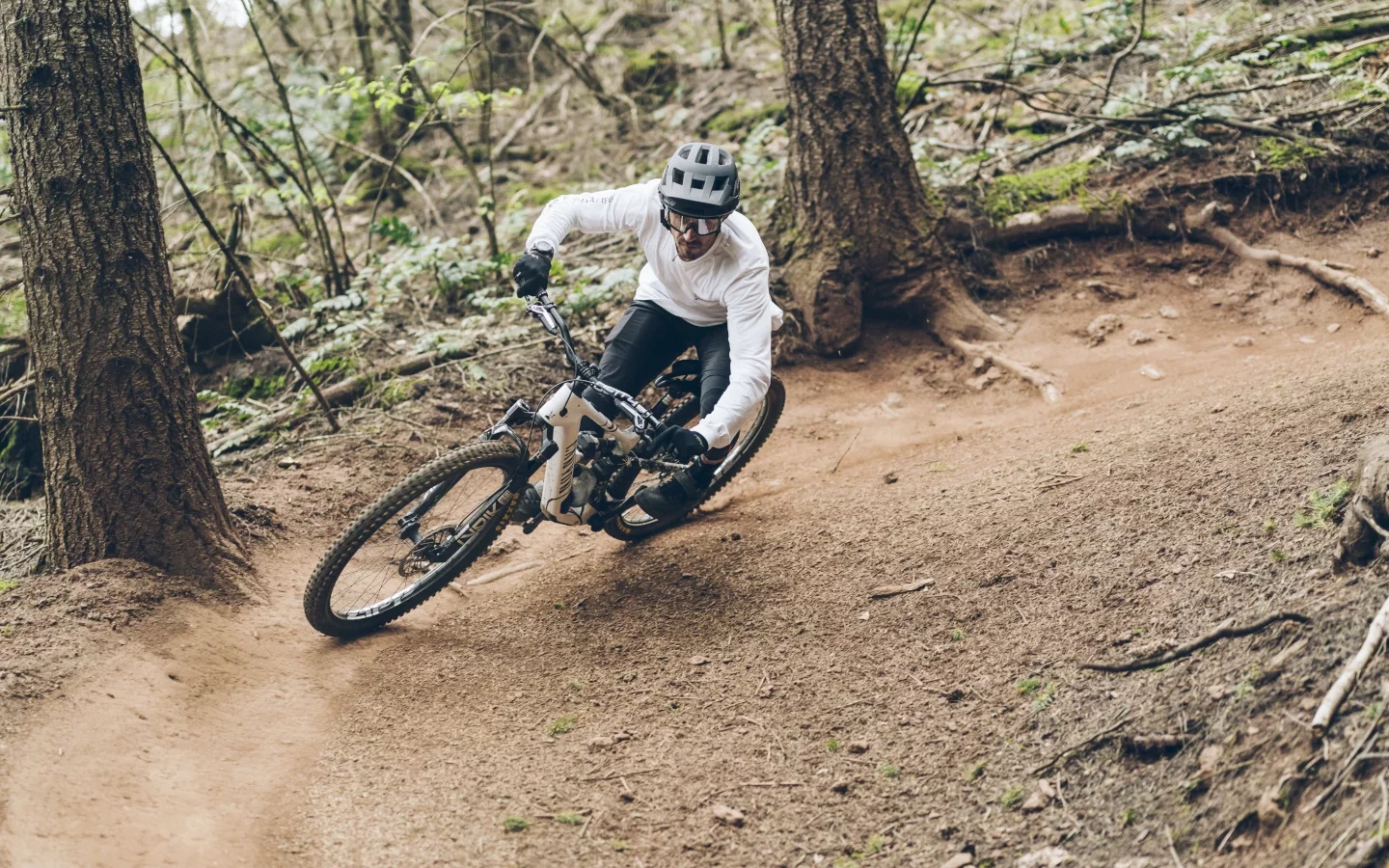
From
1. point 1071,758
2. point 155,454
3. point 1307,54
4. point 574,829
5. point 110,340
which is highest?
point 1307,54

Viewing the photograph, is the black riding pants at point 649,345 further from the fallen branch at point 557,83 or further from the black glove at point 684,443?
the fallen branch at point 557,83

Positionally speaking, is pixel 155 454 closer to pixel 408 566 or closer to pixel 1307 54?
pixel 408 566

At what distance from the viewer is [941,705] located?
155 inches

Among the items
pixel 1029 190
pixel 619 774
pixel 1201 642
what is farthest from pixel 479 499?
pixel 1029 190

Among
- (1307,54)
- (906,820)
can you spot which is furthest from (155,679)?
(1307,54)

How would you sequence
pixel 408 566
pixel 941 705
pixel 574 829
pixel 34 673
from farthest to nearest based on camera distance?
Result: pixel 408 566 < pixel 34 673 < pixel 941 705 < pixel 574 829

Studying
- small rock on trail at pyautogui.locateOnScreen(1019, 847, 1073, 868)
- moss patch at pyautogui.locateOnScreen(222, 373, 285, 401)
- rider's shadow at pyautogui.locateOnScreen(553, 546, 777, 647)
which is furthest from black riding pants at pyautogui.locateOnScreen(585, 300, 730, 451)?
moss patch at pyautogui.locateOnScreen(222, 373, 285, 401)

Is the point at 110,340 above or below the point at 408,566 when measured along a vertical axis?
above

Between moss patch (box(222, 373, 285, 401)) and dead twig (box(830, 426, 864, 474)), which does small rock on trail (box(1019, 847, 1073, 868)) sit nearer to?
dead twig (box(830, 426, 864, 474))

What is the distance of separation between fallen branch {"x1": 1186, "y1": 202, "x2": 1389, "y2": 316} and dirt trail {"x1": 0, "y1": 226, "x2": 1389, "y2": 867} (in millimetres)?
1214

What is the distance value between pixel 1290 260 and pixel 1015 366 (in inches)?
95.6

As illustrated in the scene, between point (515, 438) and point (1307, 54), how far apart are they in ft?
27.2

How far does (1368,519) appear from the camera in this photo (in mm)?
3377

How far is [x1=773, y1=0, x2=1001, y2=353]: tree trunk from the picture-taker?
7.79m
